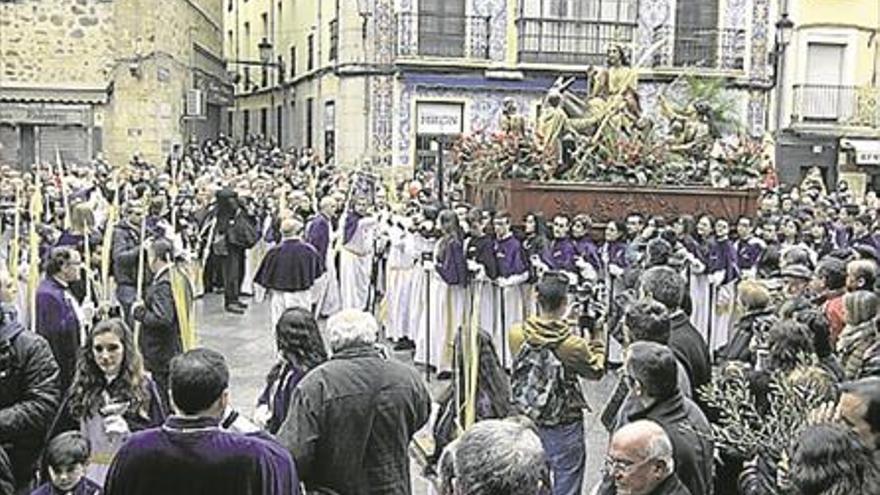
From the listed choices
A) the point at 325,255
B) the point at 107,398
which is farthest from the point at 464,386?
the point at 325,255

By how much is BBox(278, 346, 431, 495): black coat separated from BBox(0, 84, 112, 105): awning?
76.4ft

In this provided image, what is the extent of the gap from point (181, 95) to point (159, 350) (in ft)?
81.0

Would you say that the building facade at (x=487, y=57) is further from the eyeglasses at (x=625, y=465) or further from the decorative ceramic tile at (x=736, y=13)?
the eyeglasses at (x=625, y=465)

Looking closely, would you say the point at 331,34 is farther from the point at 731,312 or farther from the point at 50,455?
the point at 50,455

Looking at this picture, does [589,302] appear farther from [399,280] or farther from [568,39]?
[568,39]

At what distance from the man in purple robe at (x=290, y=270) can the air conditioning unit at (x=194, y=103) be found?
68.0ft

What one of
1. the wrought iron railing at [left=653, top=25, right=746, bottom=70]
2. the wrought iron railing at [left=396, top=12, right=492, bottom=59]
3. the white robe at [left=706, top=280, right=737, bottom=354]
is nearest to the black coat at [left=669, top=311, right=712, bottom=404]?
the white robe at [left=706, top=280, right=737, bottom=354]

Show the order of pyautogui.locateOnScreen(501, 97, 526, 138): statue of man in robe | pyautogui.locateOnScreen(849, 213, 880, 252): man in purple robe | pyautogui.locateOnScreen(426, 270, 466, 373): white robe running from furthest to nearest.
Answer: pyautogui.locateOnScreen(501, 97, 526, 138): statue of man in robe
pyautogui.locateOnScreen(849, 213, 880, 252): man in purple robe
pyautogui.locateOnScreen(426, 270, 466, 373): white robe

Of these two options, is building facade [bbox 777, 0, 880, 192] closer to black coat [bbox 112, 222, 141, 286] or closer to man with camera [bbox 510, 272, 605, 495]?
black coat [bbox 112, 222, 141, 286]

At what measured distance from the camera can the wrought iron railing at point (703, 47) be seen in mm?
30016

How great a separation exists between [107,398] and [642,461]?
2750 mm

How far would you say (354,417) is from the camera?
5.07 m

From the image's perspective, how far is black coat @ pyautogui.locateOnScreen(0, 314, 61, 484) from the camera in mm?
5480

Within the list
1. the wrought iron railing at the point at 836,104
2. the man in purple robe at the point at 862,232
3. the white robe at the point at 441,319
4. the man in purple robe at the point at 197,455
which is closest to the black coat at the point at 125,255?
the white robe at the point at 441,319
